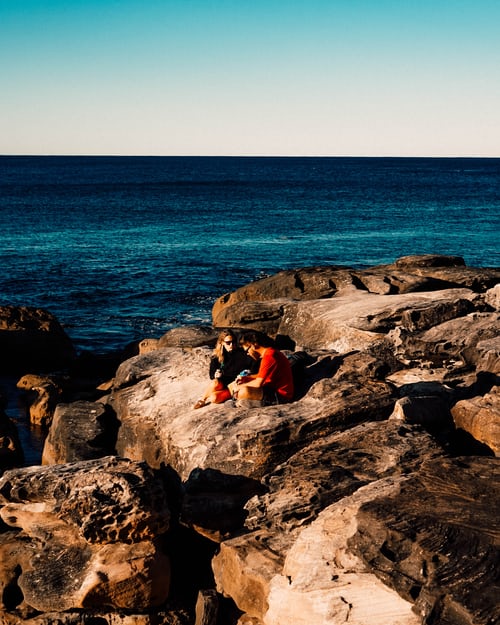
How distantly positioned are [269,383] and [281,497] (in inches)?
130

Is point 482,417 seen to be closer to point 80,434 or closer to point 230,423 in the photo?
point 230,423

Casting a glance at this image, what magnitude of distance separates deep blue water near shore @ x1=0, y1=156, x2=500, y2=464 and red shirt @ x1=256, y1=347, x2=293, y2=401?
1781 centimetres

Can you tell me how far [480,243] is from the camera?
57.9 meters

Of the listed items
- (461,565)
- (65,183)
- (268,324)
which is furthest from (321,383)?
(65,183)

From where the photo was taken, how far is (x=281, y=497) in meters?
11.0

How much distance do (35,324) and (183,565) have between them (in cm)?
1819

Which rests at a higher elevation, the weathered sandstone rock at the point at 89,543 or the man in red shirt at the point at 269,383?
the man in red shirt at the point at 269,383

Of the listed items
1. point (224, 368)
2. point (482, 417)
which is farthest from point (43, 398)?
point (482, 417)

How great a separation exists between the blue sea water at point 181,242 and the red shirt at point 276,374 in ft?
58.8

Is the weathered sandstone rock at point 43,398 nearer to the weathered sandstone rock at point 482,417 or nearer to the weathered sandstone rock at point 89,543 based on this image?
the weathered sandstone rock at point 89,543

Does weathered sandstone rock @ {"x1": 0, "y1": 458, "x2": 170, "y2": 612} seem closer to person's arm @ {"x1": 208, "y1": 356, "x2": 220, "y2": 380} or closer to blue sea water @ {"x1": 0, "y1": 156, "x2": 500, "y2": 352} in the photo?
person's arm @ {"x1": 208, "y1": 356, "x2": 220, "y2": 380}

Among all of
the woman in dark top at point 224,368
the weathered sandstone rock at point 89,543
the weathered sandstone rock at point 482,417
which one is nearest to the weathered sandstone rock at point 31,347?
the woman in dark top at point 224,368

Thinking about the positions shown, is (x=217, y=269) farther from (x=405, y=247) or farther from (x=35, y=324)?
(x=35, y=324)

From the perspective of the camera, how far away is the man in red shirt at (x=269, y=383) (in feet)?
45.5
